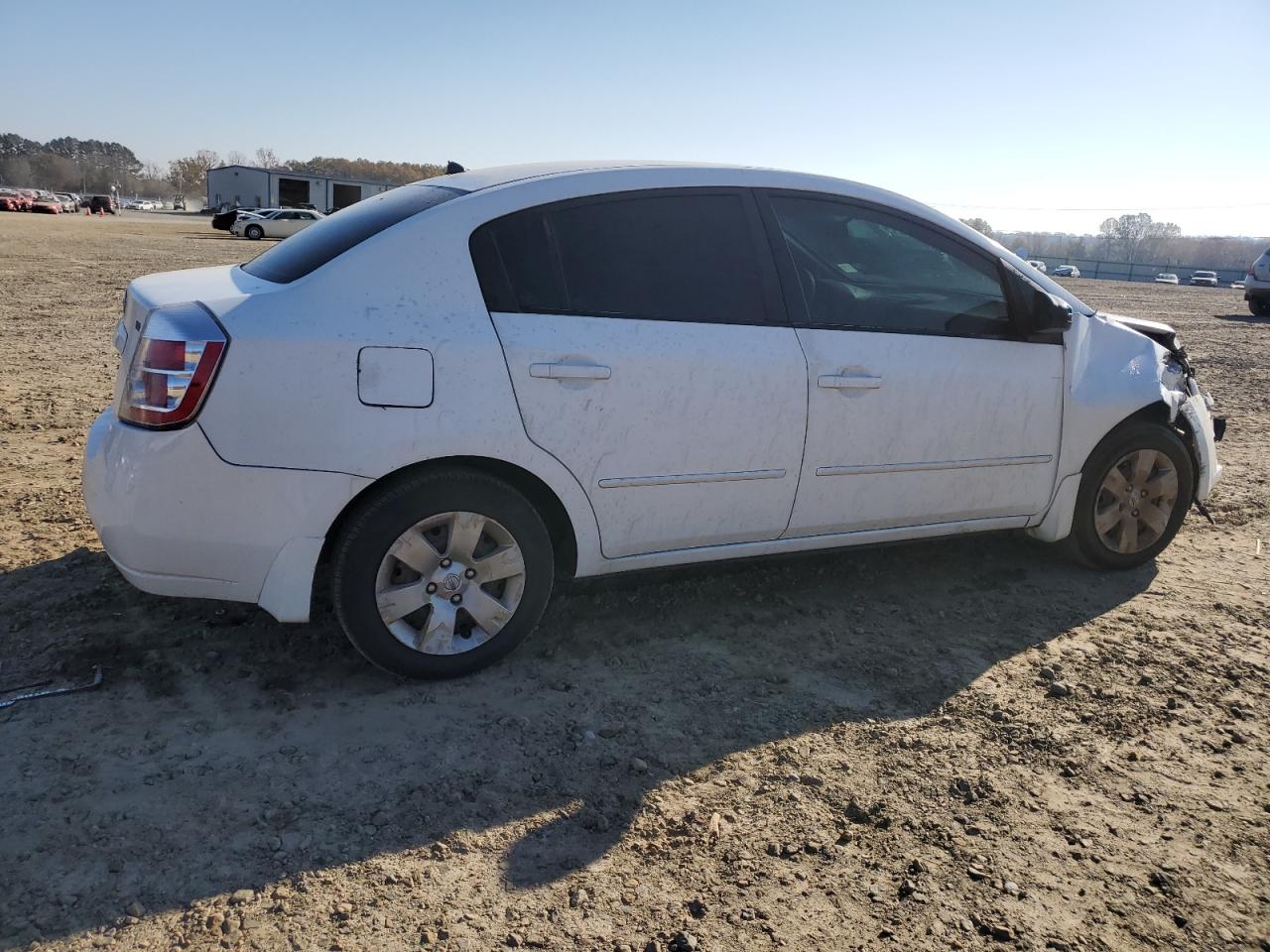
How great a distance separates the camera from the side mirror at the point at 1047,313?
423cm

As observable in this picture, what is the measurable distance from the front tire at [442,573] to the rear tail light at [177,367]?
63 centimetres

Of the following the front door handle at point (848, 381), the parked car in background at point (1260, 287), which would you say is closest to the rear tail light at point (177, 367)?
the front door handle at point (848, 381)

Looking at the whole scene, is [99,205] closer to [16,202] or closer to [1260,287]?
[16,202]

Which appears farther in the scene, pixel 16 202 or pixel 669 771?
pixel 16 202

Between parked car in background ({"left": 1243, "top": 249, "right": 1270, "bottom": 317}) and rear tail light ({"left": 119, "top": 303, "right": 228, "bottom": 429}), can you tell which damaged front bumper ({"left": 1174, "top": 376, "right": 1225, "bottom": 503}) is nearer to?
rear tail light ({"left": 119, "top": 303, "right": 228, "bottom": 429})

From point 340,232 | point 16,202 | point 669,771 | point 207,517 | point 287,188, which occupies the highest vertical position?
point 287,188

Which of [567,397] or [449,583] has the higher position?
[567,397]

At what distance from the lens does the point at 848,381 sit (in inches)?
152

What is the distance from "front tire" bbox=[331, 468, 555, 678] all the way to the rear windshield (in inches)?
34.2

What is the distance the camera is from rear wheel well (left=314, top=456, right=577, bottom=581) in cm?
327

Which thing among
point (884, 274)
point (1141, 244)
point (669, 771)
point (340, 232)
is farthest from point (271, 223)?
point (1141, 244)

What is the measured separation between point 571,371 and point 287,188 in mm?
77425

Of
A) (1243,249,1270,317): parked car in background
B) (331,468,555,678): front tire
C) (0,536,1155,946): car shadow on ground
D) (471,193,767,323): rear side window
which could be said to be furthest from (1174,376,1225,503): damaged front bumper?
(1243,249,1270,317): parked car in background

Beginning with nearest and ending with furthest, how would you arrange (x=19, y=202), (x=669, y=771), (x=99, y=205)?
(x=669, y=771)
(x=19, y=202)
(x=99, y=205)
